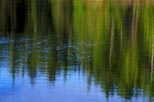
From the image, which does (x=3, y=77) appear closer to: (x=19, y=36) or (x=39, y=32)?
(x=19, y=36)

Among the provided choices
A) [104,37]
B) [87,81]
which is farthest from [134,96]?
[104,37]

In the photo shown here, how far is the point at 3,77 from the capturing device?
130ft

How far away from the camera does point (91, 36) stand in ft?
208

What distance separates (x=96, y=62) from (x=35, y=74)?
7.54 meters

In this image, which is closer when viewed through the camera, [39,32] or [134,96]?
[134,96]

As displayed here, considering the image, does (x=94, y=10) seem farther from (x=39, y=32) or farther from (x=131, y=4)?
(x=39, y=32)

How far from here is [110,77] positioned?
133ft

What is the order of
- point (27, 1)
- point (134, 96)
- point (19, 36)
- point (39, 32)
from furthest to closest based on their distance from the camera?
point (27, 1)
point (39, 32)
point (19, 36)
point (134, 96)

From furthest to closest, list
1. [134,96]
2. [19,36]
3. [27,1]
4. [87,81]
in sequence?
[27,1] → [19,36] → [87,81] → [134,96]

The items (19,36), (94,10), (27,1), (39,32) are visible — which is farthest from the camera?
A: (27,1)

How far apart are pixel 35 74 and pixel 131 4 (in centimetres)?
7364

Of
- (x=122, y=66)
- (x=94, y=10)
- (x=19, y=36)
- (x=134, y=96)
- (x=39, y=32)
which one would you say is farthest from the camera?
(x=94, y=10)

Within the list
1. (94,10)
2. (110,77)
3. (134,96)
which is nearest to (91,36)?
(110,77)

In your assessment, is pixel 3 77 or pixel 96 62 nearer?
pixel 3 77
